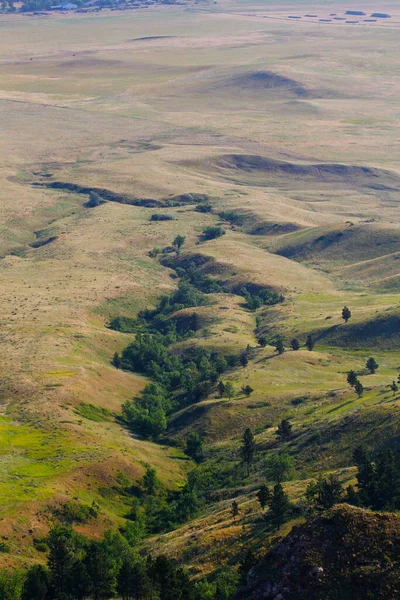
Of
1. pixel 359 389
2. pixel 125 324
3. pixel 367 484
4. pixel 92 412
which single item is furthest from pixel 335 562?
pixel 125 324

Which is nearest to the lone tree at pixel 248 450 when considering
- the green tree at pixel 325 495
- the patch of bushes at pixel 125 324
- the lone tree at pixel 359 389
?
the lone tree at pixel 359 389

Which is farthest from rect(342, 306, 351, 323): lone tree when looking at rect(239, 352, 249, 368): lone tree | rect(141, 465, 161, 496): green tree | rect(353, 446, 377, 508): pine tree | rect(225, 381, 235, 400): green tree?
rect(353, 446, 377, 508): pine tree

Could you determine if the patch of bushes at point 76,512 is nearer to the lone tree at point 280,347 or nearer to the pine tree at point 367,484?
the pine tree at point 367,484

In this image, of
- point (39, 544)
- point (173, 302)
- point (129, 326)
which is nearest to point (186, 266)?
point (173, 302)

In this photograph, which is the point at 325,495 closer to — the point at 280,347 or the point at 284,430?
the point at 284,430

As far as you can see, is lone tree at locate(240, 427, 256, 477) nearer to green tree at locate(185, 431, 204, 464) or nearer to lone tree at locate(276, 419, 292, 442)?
lone tree at locate(276, 419, 292, 442)
